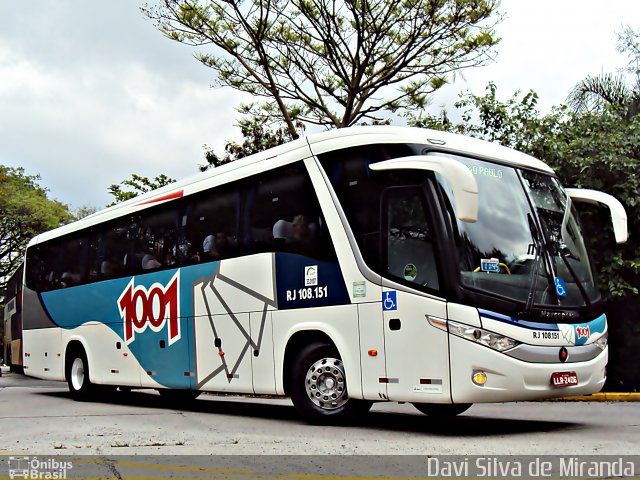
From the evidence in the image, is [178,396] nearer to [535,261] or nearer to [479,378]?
[479,378]

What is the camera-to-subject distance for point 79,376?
53.3 feet

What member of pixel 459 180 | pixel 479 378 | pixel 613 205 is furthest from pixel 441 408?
pixel 459 180

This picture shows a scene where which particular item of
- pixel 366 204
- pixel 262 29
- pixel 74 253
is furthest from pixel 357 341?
pixel 262 29

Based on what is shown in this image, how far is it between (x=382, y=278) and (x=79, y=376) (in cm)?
→ 895

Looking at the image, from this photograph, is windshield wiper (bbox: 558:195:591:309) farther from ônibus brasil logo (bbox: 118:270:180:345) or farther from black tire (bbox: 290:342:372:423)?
ônibus brasil logo (bbox: 118:270:180:345)

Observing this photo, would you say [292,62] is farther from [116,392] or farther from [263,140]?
[116,392]

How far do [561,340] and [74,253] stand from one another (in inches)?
418

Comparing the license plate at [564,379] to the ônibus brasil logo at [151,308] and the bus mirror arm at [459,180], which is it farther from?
the ônibus brasil logo at [151,308]

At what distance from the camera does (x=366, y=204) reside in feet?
31.6

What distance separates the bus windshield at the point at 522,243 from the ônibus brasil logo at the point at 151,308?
18.1ft

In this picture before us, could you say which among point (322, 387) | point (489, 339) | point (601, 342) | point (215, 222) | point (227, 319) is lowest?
point (322, 387)

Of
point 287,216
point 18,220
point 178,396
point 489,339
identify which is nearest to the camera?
point 489,339

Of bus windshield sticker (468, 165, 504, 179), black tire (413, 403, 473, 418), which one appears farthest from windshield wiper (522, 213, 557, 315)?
black tire (413, 403, 473, 418)

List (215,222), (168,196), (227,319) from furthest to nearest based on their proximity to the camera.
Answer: (168,196)
(215,222)
(227,319)
